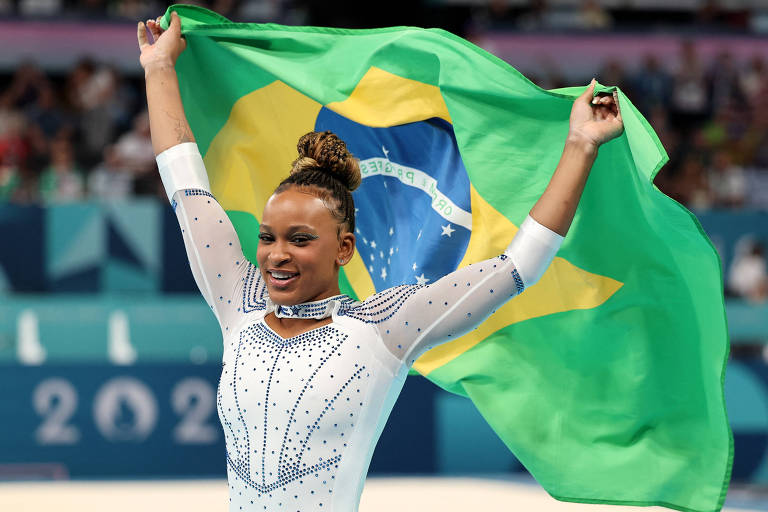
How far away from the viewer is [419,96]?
11.1 ft

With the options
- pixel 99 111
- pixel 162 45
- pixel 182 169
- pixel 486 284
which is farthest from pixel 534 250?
pixel 99 111

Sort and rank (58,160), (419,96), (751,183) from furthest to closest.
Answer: (751,183) → (58,160) → (419,96)

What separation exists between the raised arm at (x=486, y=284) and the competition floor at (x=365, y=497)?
3319mm

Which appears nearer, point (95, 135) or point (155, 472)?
point (155, 472)

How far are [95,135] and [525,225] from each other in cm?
807

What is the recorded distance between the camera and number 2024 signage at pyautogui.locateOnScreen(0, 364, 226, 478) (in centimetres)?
707

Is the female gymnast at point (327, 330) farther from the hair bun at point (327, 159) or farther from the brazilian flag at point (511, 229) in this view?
the brazilian flag at point (511, 229)

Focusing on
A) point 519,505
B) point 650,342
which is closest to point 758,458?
point 519,505

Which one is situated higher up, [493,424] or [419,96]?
[419,96]

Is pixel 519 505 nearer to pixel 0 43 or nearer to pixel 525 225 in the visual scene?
pixel 525 225

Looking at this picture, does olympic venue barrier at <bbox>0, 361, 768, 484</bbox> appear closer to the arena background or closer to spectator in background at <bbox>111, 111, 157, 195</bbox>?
the arena background

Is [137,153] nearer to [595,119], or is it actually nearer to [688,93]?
[688,93]

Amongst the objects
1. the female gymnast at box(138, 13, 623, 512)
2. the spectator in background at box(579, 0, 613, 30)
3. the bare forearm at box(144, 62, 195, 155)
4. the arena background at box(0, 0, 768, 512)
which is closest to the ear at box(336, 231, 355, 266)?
the female gymnast at box(138, 13, 623, 512)

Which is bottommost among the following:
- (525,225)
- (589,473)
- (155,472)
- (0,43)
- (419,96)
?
(155,472)
